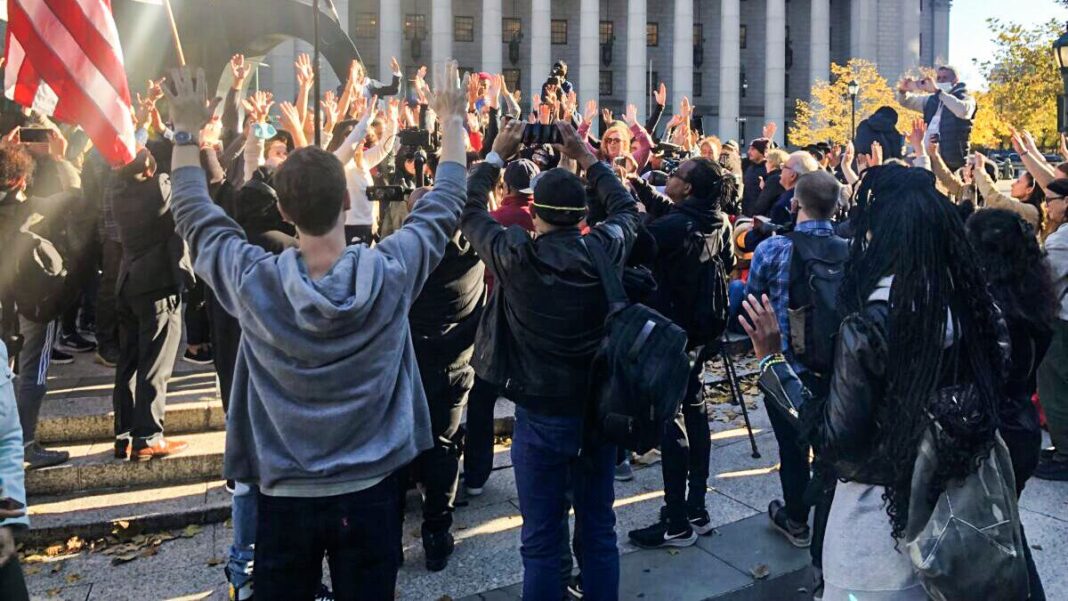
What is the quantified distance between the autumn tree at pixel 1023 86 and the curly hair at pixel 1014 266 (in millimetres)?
29295

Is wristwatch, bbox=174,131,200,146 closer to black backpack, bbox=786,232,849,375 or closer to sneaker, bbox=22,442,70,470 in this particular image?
black backpack, bbox=786,232,849,375

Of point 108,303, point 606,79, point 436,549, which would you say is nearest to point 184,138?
point 436,549

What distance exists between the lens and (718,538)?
5.45 m

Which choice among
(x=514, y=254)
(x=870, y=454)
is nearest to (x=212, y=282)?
(x=514, y=254)

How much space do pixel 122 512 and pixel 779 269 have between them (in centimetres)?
451

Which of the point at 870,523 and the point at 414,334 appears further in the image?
the point at 414,334

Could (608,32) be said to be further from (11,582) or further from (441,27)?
(11,582)

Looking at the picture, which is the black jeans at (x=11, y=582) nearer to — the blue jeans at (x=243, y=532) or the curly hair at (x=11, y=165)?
the blue jeans at (x=243, y=532)

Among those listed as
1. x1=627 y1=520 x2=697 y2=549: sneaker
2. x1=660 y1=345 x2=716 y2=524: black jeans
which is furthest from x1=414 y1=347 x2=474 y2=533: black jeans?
x1=660 y1=345 x2=716 y2=524: black jeans

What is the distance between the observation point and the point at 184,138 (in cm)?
288

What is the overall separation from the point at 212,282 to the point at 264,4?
14610mm

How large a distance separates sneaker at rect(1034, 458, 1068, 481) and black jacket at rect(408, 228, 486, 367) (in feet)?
15.2

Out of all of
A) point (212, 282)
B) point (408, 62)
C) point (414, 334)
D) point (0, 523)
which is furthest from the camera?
point (408, 62)

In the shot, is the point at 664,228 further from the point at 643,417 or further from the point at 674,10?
the point at 674,10
